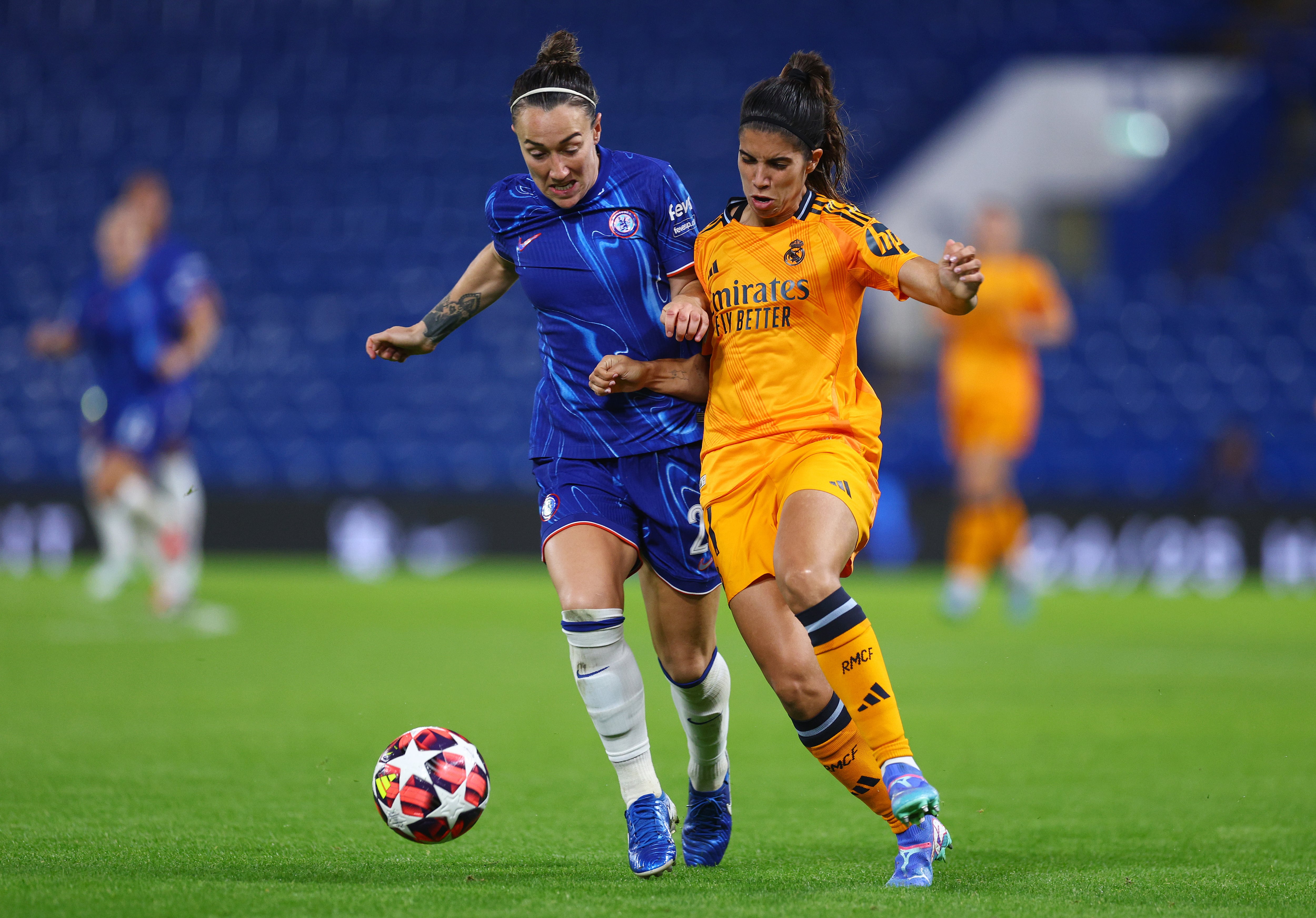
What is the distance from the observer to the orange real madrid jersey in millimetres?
4027

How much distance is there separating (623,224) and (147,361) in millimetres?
6694

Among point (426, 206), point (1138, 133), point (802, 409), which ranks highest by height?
point (1138, 133)

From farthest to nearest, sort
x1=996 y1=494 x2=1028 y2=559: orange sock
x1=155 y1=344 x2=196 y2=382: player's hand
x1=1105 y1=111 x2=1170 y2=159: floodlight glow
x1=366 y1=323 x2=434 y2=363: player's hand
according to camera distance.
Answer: x1=1105 y1=111 x2=1170 y2=159: floodlight glow < x1=996 y1=494 x2=1028 y2=559: orange sock < x1=155 y1=344 x2=196 y2=382: player's hand < x1=366 y1=323 x2=434 y2=363: player's hand

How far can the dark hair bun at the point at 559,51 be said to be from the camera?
→ 4188 millimetres

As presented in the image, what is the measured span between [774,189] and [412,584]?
1042 centimetres

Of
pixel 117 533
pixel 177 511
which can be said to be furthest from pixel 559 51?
pixel 117 533

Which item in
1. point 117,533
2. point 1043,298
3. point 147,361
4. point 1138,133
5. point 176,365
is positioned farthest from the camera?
point 1138,133

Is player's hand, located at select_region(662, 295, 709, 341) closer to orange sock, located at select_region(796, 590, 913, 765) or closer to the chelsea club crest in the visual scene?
the chelsea club crest

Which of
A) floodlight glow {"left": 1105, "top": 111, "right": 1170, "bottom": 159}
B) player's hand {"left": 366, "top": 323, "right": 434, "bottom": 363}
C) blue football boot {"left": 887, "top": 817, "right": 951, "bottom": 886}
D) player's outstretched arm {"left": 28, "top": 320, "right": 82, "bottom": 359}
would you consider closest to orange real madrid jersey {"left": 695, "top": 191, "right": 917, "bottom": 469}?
player's hand {"left": 366, "top": 323, "right": 434, "bottom": 363}

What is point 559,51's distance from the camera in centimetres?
423

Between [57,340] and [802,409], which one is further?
[57,340]

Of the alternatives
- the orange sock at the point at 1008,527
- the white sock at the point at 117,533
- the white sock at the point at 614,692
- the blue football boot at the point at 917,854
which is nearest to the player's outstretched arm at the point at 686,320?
the white sock at the point at 614,692

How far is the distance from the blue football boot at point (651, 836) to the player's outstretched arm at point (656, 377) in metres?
1.08

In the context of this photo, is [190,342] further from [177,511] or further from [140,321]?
[177,511]
